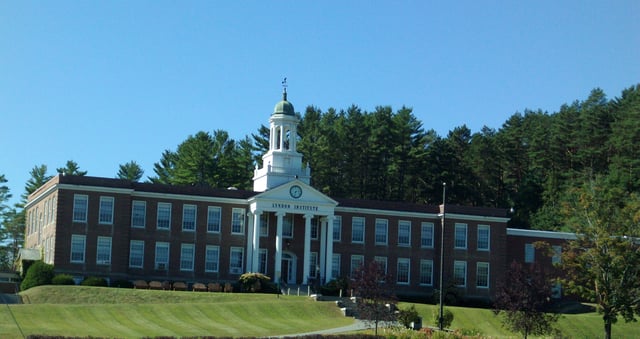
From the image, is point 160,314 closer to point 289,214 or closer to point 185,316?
point 185,316

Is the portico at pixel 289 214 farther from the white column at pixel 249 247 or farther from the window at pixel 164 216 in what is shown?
the window at pixel 164 216

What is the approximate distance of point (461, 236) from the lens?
81875mm

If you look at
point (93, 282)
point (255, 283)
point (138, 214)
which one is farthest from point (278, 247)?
point (93, 282)

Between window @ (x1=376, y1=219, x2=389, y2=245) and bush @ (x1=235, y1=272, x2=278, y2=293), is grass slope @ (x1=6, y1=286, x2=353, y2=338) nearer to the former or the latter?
bush @ (x1=235, y1=272, x2=278, y2=293)

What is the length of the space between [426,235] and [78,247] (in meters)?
24.8

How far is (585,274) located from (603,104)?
178 ft

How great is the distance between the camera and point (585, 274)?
62219mm

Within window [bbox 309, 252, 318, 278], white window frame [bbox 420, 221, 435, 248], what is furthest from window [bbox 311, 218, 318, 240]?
white window frame [bbox 420, 221, 435, 248]

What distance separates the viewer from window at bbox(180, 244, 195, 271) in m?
76.4

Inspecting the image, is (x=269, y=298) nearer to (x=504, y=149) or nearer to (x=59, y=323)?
(x=59, y=323)

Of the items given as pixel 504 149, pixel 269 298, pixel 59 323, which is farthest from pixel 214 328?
pixel 504 149

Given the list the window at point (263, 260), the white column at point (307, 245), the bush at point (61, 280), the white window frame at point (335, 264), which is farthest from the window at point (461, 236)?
the bush at point (61, 280)

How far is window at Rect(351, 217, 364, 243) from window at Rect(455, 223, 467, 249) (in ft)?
22.4

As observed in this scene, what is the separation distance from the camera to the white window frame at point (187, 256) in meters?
76.4
